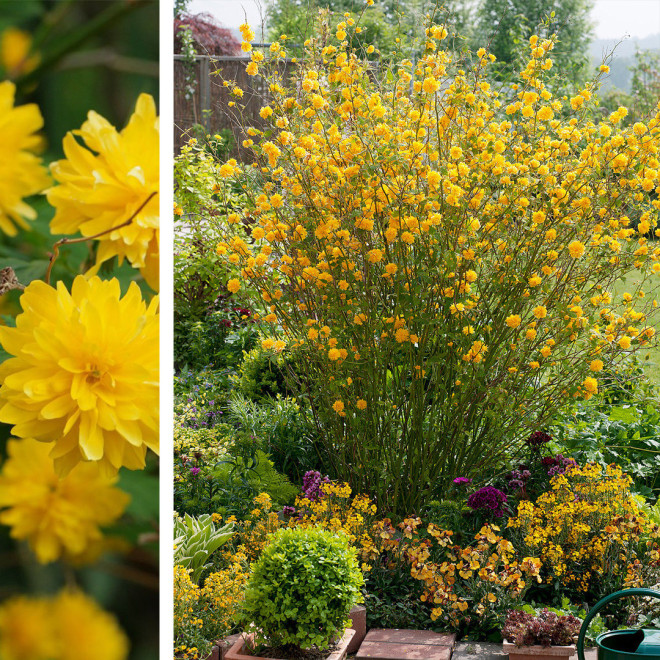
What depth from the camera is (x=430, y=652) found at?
244 cm

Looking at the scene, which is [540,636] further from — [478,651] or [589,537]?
[589,537]

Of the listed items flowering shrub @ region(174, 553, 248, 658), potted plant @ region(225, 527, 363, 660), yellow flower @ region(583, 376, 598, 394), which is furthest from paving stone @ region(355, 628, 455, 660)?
yellow flower @ region(583, 376, 598, 394)

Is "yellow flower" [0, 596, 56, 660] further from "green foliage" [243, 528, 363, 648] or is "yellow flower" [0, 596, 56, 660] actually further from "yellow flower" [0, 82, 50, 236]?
"green foliage" [243, 528, 363, 648]

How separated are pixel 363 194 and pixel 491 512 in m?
1.36

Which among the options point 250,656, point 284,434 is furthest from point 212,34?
point 250,656

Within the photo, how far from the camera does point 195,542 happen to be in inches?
106

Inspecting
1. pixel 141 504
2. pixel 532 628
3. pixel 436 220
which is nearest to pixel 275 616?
pixel 532 628

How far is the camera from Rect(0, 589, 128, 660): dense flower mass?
520 millimetres

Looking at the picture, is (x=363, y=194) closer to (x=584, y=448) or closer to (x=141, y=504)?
(x=584, y=448)

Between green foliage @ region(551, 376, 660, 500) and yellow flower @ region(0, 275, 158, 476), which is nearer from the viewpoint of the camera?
yellow flower @ region(0, 275, 158, 476)

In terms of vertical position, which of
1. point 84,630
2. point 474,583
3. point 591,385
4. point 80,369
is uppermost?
point 80,369

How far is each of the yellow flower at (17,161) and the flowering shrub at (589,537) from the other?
2.63 m

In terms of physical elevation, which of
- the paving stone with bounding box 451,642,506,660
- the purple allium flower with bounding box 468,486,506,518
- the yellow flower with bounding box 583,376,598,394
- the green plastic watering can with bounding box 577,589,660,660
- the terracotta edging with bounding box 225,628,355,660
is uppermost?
the yellow flower with bounding box 583,376,598,394

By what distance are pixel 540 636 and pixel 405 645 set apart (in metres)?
0.43
